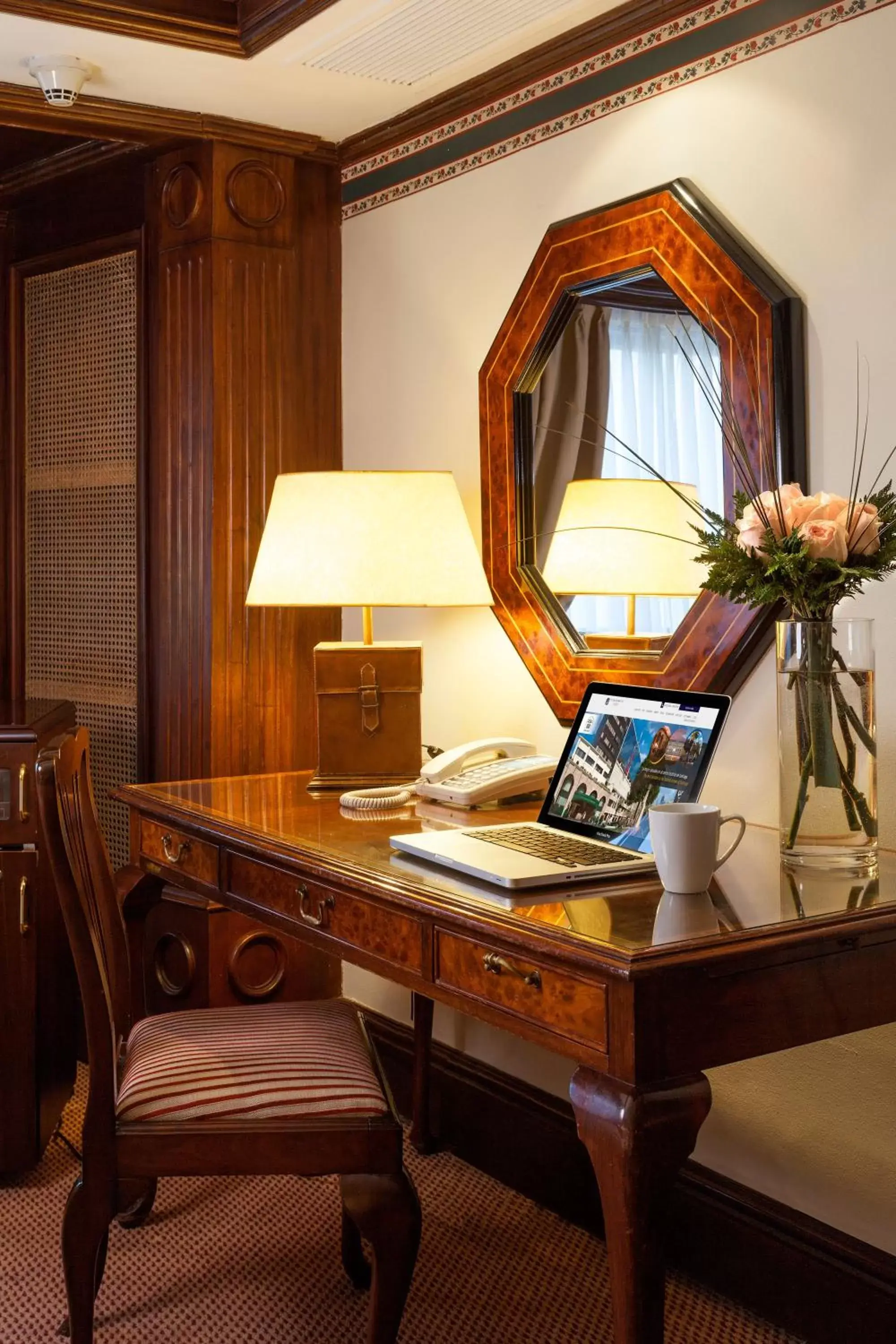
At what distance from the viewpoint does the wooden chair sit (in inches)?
75.4

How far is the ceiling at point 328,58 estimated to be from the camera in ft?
8.38

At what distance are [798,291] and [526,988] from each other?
4.19 ft

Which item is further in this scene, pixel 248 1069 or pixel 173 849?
pixel 173 849

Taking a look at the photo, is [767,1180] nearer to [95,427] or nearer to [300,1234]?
[300,1234]

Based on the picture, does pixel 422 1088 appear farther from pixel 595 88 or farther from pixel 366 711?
pixel 595 88

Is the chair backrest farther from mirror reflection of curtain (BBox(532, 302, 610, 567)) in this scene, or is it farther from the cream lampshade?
mirror reflection of curtain (BBox(532, 302, 610, 567))

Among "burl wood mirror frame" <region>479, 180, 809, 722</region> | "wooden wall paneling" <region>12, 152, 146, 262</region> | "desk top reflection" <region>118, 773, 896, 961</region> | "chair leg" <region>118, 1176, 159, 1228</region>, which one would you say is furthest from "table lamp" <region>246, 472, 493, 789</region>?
"wooden wall paneling" <region>12, 152, 146, 262</region>

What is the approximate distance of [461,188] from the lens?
2973mm

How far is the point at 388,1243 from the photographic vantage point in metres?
1.90

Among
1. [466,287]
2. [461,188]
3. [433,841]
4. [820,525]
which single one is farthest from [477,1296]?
[461,188]

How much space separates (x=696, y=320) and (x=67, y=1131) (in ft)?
7.38

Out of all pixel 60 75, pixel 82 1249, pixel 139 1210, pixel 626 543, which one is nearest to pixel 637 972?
pixel 82 1249

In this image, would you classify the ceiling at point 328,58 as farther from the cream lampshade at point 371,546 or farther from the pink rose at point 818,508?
the pink rose at point 818,508

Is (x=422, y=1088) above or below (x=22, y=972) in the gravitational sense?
below
